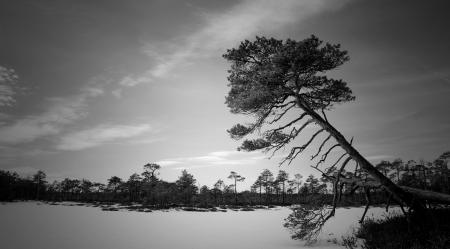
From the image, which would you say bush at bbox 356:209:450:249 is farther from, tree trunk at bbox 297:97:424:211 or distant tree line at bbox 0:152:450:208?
distant tree line at bbox 0:152:450:208

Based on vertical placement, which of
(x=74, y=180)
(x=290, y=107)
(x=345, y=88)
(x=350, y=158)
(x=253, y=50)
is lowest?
(x=74, y=180)

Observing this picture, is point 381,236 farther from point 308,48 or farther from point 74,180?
point 74,180

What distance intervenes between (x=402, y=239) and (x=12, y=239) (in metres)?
15.6

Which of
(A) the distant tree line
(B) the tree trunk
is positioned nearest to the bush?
(B) the tree trunk

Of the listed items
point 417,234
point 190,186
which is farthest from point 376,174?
point 190,186

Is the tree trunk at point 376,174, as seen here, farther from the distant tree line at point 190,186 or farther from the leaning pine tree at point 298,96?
the distant tree line at point 190,186

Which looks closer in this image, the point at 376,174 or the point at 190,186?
the point at 376,174

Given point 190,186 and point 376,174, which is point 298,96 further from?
point 190,186

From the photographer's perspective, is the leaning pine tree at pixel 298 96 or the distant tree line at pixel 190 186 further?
the distant tree line at pixel 190 186

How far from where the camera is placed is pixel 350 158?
9328 millimetres

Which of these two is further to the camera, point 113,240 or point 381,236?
point 113,240

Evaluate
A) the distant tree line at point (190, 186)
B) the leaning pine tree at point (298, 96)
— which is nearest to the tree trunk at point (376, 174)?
the leaning pine tree at point (298, 96)

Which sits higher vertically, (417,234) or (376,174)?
(376,174)

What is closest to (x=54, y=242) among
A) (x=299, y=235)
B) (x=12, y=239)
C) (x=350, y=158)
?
(x=12, y=239)
